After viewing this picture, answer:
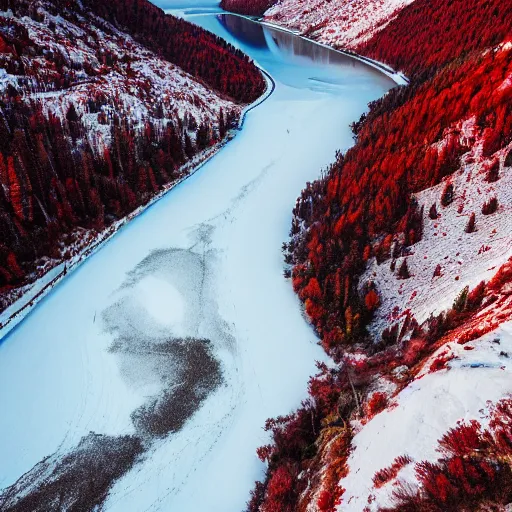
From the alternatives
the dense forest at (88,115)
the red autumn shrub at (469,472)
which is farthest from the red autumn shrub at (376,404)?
the dense forest at (88,115)

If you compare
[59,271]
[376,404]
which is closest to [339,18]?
[59,271]

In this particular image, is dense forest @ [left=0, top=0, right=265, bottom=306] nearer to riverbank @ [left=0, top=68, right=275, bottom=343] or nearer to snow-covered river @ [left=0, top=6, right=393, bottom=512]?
riverbank @ [left=0, top=68, right=275, bottom=343]

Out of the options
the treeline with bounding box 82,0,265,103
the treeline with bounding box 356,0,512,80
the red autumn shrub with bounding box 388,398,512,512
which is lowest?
the red autumn shrub with bounding box 388,398,512,512

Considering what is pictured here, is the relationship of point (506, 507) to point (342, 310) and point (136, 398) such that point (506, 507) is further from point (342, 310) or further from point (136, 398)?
point (136, 398)

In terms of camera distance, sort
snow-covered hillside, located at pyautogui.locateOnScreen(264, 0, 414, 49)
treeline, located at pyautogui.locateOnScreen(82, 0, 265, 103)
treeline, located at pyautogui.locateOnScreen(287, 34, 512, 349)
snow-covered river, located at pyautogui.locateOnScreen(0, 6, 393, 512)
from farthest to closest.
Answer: snow-covered hillside, located at pyautogui.locateOnScreen(264, 0, 414, 49) < treeline, located at pyautogui.locateOnScreen(82, 0, 265, 103) < treeline, located at pyautogui.locateOnScreen(287, 34, 512, 349) < snow-covered river, located at pyautogui.locateOnScreen(0, 6, 393, 512)

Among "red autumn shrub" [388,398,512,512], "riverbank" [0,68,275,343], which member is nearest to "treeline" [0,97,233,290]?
"riverbank" [0,68,275,343]

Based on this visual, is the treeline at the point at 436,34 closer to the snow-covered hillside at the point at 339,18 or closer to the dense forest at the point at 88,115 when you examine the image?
the snow-covered hillside at the point at 339,18
